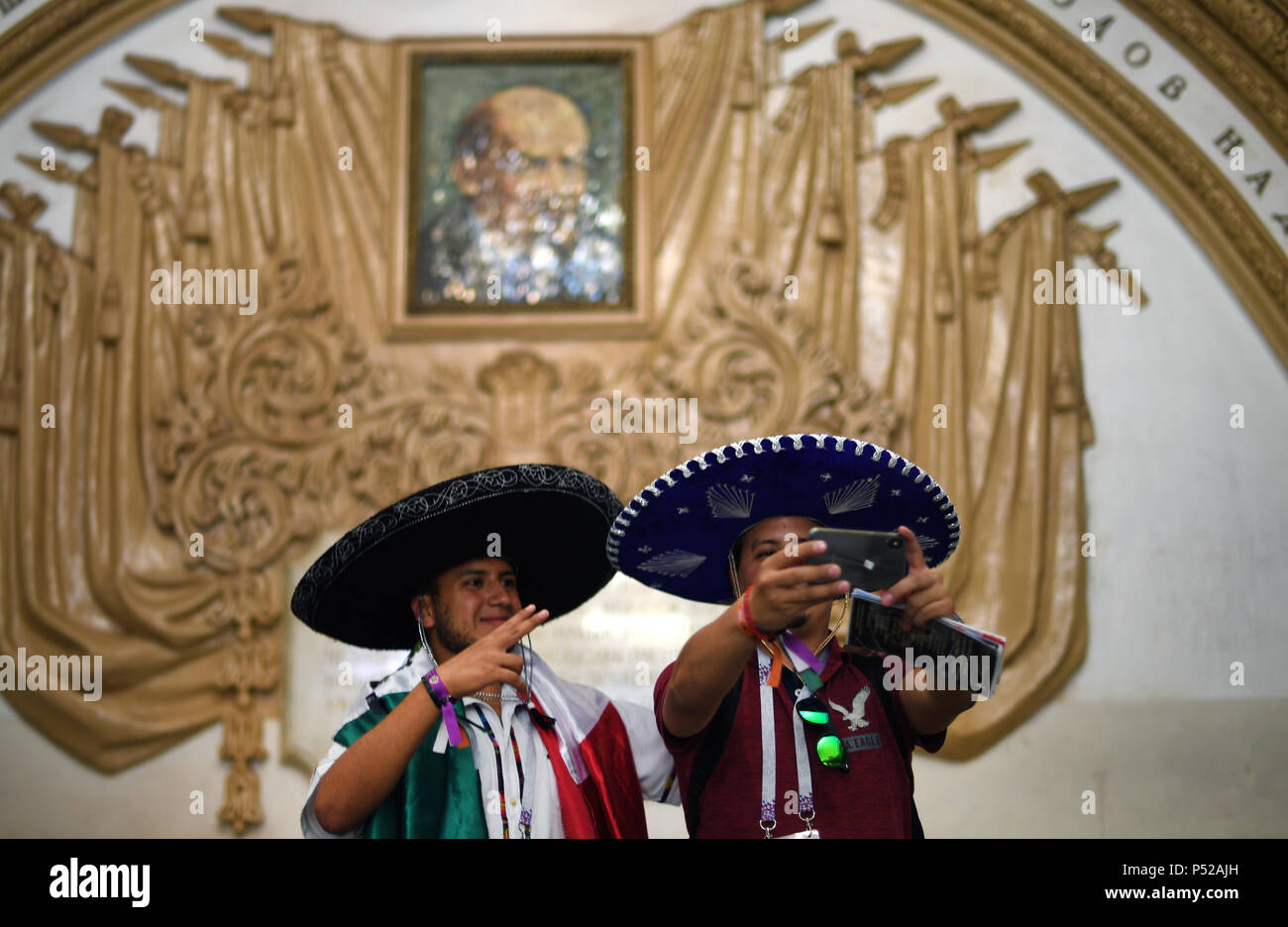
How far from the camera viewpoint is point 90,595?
481cm

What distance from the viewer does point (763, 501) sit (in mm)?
2168

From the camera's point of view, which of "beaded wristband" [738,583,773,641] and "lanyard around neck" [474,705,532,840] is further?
"lanyard around neck" [474,705,532,840]

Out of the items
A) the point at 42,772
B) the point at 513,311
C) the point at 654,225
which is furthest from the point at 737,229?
the point at 42,772

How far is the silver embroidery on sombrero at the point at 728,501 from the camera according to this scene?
2.14m

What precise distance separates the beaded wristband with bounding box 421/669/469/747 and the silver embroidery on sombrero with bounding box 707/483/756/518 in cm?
54

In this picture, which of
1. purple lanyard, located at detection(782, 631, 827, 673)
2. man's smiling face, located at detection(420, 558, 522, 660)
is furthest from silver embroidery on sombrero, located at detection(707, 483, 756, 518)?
man's smiling face, located at detection(420, 558, 522, 660)

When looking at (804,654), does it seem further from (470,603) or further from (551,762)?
(470,603)

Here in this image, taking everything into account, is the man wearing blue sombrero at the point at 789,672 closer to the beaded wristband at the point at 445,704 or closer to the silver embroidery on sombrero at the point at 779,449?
the silver embroidery on sombrero at the point at 779,449

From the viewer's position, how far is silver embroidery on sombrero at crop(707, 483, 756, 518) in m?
2.14

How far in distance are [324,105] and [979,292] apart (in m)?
2.70

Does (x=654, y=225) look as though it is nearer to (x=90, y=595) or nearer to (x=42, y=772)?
(x=90, y=595)

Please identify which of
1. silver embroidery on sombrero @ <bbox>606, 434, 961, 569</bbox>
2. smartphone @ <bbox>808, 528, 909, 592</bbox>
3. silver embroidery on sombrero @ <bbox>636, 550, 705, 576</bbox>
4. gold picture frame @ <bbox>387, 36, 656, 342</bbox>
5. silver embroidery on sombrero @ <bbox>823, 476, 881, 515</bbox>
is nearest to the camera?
smartphone @ <bbox>808, 528, 909, 592</bbox>

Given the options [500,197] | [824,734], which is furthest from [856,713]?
[500,197]

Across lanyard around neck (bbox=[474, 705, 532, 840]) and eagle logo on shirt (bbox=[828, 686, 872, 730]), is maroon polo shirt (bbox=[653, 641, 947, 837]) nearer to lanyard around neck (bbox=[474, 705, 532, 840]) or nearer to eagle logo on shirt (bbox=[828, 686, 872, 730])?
Answer: eagle logo on shirt (bbox=[828, 686, 872, 730])
